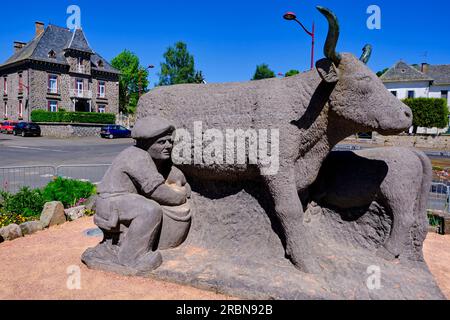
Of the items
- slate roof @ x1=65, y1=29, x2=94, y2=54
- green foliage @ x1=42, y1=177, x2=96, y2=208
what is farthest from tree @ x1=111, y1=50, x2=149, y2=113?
green foliage @ x1=42, y1=177, x2=96, y2=208

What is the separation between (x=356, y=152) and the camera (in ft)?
12.9

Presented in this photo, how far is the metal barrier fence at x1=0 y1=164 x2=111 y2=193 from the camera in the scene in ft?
27.0

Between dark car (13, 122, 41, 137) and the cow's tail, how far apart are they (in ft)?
92.7

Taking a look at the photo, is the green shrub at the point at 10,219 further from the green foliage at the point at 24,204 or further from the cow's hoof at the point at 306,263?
the cow's hoof at the point at 306,263

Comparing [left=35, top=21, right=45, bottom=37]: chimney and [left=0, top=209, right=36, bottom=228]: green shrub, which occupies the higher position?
[left=35, top=21, right=45, bottom=37]: chimney

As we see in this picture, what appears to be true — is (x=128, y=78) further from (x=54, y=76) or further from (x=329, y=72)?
(x=329, y=72)

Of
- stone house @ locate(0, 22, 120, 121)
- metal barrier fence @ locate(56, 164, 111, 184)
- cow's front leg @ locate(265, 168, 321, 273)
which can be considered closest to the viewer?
cow's front leg @ locate(265, 168, 321, 273)

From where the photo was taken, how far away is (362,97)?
312cm

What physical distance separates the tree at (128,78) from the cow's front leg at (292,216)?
41298 millimetres

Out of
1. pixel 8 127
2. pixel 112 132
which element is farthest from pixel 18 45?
pixel 112 132

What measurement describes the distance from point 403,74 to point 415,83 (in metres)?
1.62

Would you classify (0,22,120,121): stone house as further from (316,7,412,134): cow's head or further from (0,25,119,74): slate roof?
(316,7,412,134): cow's head
